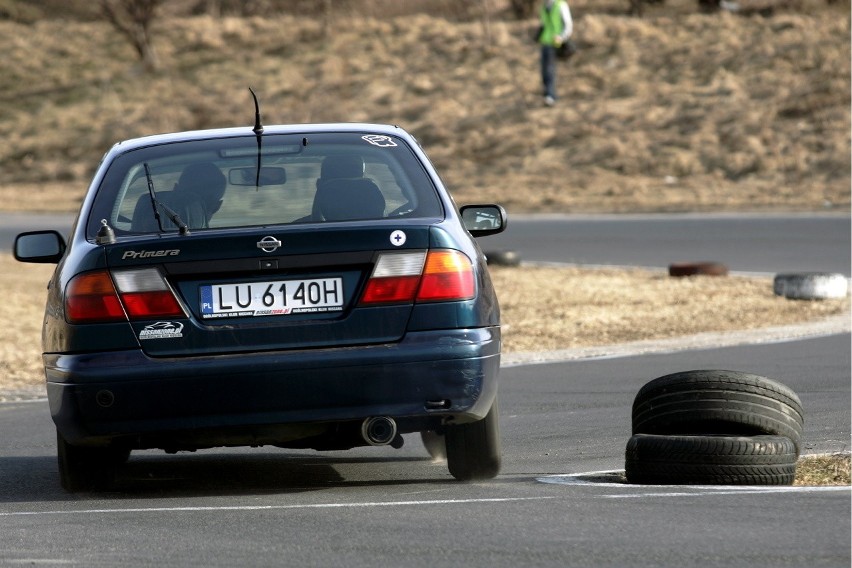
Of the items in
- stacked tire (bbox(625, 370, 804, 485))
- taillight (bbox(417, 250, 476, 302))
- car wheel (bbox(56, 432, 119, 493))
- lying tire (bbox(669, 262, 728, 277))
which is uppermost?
taillight (bbox(417, 250, 476, 302))

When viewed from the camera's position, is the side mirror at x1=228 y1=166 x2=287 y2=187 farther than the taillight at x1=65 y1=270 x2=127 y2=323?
Yes

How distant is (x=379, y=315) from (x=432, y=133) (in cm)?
3407

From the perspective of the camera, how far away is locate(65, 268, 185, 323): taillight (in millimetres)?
6340

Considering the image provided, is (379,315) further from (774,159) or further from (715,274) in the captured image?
(774,159)

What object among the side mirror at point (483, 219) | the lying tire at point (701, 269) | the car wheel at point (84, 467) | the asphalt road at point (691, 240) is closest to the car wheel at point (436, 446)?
the side mirror at point (483, 219)

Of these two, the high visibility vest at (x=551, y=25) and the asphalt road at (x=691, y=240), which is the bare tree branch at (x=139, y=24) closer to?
the high visibility vest at (x=551, y=25)

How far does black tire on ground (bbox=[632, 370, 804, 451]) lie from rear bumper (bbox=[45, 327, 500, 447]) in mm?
818

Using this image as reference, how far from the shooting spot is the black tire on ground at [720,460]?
6.31 m

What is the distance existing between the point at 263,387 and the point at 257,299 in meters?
0.32

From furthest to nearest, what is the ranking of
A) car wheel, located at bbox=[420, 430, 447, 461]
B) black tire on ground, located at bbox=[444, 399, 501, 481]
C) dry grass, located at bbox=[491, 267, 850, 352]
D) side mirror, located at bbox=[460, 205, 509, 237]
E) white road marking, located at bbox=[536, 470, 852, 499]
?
dry grass, located at bbox=[491, 267, 850, 352] < car wheel, located at bbox=[420, 430, 447, 461] < side mirror, located at bbox=[460, 205, 509, 237] < black tire on ground, located at bbox=[444, 399, 501, 481] < white road marking, located at bbox=[536, 470, 852, 499]

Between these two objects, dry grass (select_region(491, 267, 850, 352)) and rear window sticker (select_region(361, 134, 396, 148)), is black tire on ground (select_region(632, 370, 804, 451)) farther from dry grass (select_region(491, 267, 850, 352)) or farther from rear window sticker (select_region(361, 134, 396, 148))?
dry grass (select_region(491, 267, 850, 352))

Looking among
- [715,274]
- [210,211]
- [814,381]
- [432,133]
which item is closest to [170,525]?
[210,211]

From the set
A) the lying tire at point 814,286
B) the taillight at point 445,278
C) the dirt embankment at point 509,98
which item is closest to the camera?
the taillight at point 445,278

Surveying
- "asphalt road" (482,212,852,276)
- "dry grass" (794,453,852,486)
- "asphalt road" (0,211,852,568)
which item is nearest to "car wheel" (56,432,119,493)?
"asphalt road" (0,211,852,568)
